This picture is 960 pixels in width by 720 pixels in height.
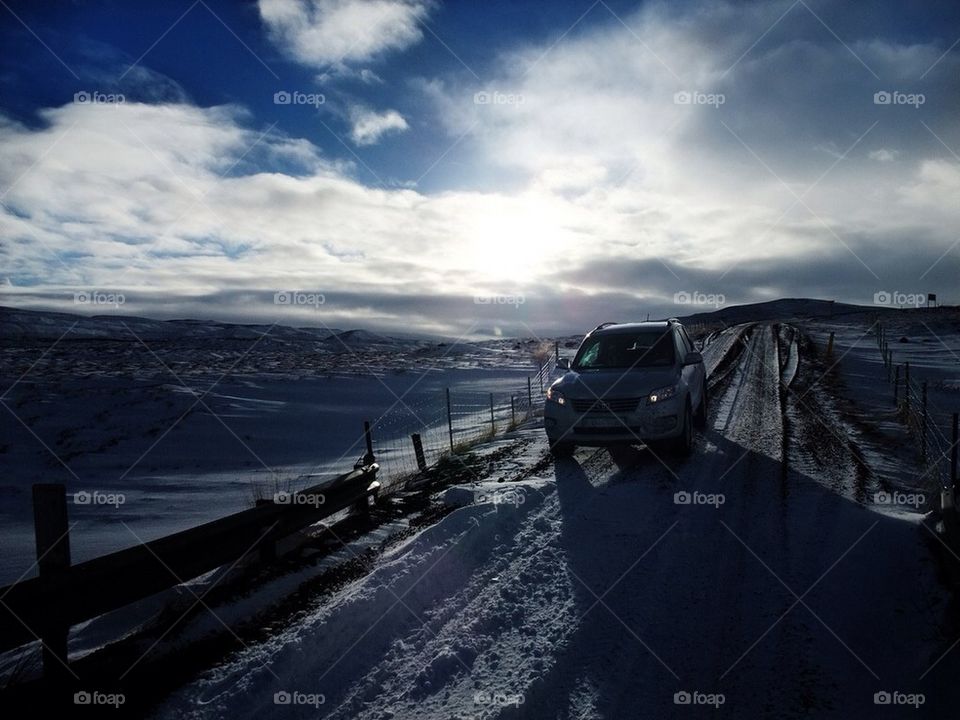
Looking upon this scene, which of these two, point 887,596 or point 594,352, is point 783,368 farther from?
point 887,596

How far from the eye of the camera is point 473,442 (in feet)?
41.3

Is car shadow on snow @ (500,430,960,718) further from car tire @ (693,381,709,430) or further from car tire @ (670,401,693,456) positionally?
car tire @ (693,381,709,430)

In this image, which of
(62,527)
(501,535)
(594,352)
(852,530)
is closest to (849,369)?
(594,352)

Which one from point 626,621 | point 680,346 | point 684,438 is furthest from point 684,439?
point 626,621

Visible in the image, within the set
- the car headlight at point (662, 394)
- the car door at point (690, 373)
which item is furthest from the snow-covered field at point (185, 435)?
the car door at point (690, 373)

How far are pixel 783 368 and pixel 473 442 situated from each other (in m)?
15.4

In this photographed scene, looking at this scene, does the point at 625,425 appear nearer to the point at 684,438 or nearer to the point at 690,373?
the point at 684,438

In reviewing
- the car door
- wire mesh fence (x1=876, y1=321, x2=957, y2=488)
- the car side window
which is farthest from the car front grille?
wire mesh fence (x1=876, y1=321, x2=957, y2=488)

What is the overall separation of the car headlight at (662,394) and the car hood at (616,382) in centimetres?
6

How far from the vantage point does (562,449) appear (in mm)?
9016

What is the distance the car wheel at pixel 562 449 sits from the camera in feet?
29.1

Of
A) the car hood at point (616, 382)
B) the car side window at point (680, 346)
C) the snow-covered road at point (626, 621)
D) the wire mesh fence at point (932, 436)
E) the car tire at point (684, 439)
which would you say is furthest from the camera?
the car side window at point (680, 346)

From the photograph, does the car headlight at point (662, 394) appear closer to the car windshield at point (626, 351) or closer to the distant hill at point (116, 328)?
the car windshield at point (626, 351)

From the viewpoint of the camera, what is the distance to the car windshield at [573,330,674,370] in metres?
9.53
